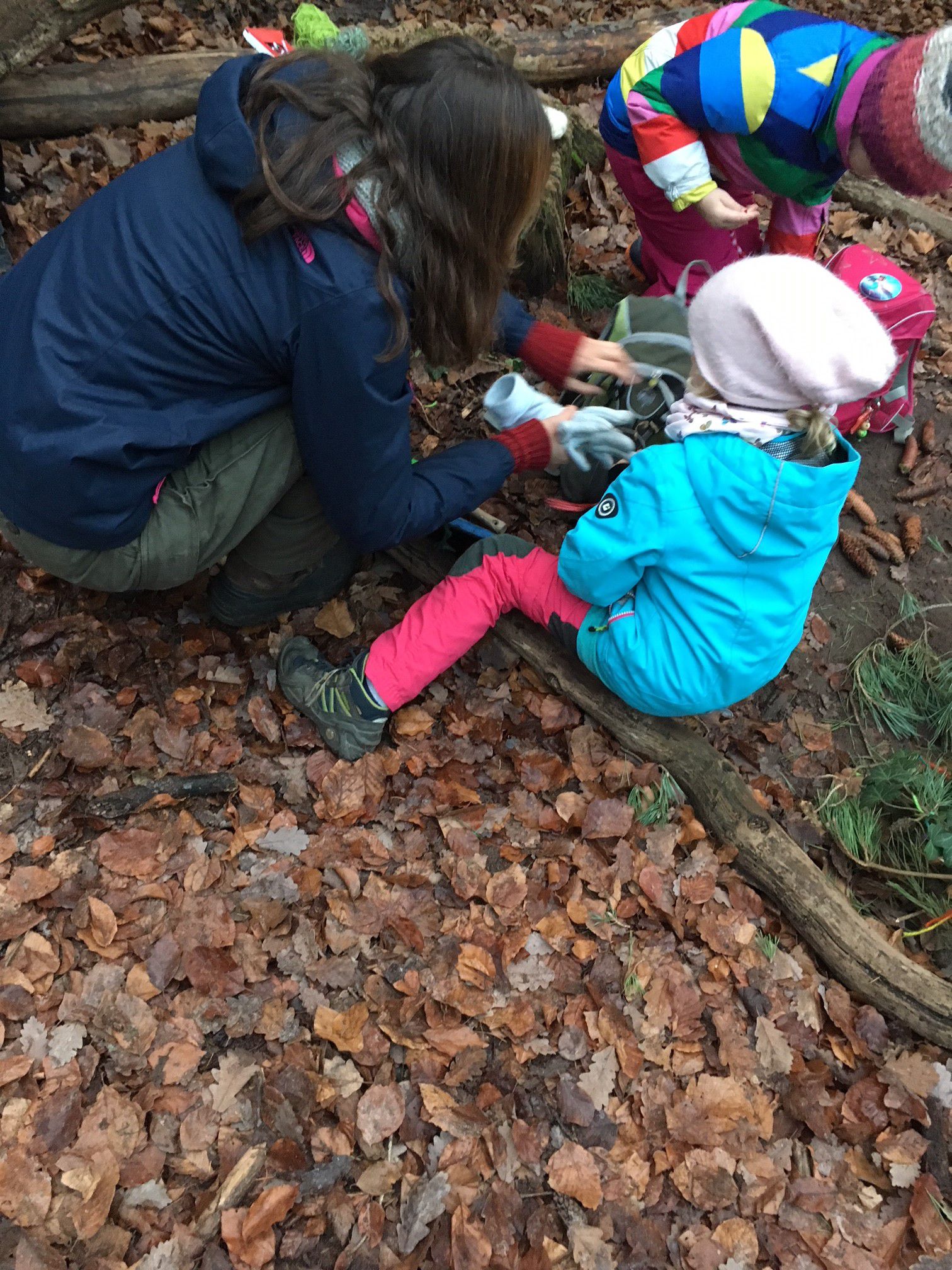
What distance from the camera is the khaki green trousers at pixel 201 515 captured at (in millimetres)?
2301

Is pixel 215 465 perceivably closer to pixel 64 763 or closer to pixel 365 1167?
pixel 64 763

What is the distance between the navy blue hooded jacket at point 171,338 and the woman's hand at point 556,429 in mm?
743

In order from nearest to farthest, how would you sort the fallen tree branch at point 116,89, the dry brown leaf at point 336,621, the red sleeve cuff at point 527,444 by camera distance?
the red sleeve cuff at point 527,444, the dry brown leaf at point 336,621, the fallen tree branch at point 116,89

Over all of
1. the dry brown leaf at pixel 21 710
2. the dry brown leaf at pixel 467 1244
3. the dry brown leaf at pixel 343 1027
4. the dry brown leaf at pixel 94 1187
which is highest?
the dry brown leaf at pixel 21 710

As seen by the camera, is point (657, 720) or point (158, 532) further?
point (657, 720)

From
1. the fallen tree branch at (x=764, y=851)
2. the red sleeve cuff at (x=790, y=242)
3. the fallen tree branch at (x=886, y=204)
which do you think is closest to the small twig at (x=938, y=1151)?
the fallen tree branch at (x=764, y=851)

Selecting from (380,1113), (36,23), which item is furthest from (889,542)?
(36,23)

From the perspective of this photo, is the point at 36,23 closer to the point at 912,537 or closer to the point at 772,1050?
the point at 912,537

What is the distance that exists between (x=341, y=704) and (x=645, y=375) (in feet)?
5.13

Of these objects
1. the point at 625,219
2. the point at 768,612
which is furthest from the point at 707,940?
the point at 625,219

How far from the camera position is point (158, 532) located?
231 cm

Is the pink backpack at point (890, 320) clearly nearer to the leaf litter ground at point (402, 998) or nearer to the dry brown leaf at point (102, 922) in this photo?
the leaf litter ground at point (402, 998)

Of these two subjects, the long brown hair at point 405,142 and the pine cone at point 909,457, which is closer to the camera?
the long brown hair at point 405,142

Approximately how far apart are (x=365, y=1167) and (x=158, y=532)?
69.2 inches
